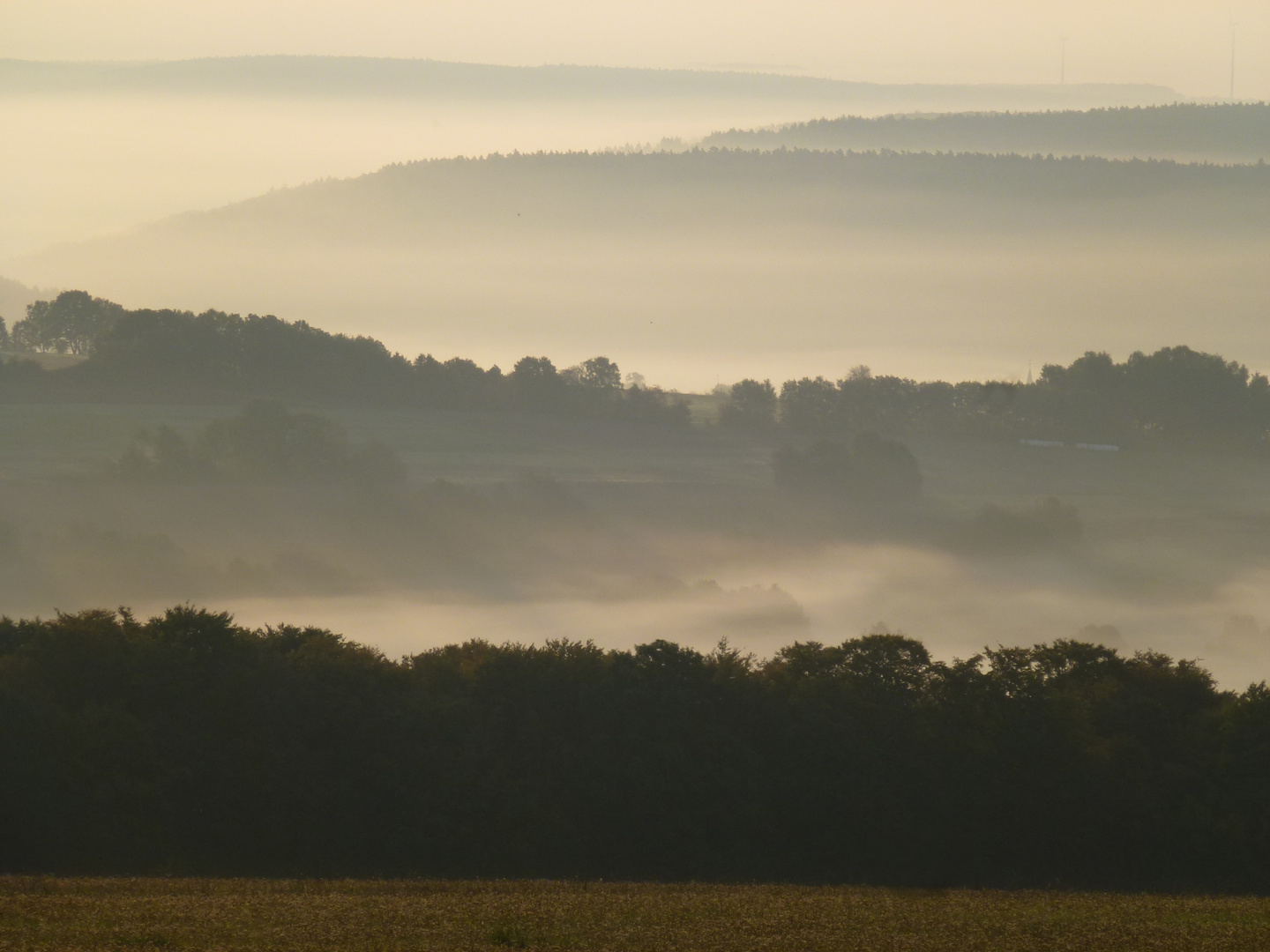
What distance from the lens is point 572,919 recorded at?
75.0 feet

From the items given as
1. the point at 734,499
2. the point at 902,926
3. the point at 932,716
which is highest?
the point at 734,499

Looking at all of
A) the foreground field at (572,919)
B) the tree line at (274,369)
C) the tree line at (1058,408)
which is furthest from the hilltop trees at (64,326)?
the foreground field at (572,919)

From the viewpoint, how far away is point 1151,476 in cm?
14725

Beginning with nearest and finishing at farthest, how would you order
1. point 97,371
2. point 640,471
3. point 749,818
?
point 749,818 < point 97,371 < point 640,471

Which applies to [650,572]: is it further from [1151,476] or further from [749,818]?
[749,818]

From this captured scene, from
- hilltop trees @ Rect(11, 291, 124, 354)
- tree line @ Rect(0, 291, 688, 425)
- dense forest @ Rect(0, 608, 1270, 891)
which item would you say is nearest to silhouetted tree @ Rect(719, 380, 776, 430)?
tree line @ Rect(0, 291, 688, 425)

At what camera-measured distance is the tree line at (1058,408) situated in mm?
150750

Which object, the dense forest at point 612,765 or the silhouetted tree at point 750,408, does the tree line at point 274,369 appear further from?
the dense forest at point 612,765

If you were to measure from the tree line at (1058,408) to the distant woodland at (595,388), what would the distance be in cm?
17

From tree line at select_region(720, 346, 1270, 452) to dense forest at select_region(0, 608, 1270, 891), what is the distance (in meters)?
112

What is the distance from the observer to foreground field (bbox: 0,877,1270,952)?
20.8 metres

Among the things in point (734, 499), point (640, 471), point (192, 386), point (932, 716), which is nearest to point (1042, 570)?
point (734, 499)

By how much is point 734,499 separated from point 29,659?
4263 inches

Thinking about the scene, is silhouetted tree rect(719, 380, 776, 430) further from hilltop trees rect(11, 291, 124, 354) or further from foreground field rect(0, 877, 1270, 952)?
foreground field rect(0, 877, 1270, 952)
